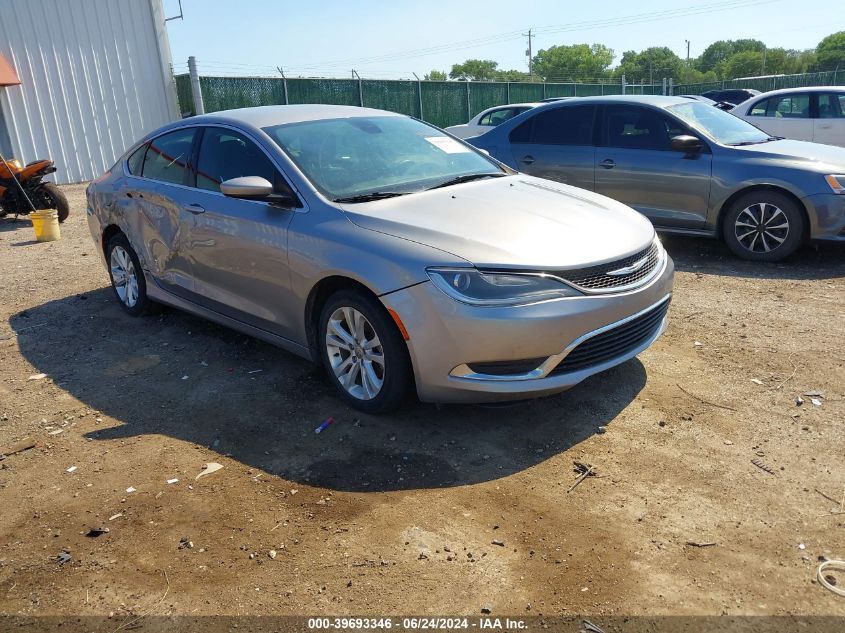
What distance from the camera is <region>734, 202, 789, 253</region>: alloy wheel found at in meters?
6.64

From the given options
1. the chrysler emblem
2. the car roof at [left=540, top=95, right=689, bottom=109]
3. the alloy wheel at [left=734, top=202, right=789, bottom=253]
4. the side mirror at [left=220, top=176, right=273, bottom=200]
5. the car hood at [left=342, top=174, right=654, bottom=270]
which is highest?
the car roof at [left=540, top=95, right=689, bottom=109]

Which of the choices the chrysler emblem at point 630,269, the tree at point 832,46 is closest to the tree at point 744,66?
the tree at point 832,46

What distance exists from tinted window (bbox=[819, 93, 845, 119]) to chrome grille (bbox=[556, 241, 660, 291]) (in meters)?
9.79

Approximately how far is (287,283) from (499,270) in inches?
54.2

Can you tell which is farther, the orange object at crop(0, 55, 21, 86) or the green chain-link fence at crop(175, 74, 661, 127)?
the green chain-link fence at crop(175, 74, 661, 127)

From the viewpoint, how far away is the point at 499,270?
339 cm

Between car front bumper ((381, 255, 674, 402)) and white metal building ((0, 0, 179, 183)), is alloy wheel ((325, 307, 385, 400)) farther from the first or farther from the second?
white metal building ((0, 0, 179, 183))

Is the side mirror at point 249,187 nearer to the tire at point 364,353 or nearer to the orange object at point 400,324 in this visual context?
the tire at point 364,353

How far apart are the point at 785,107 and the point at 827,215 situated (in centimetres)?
650

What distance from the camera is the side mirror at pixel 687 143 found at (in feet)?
22.9

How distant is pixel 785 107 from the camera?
11.8 m

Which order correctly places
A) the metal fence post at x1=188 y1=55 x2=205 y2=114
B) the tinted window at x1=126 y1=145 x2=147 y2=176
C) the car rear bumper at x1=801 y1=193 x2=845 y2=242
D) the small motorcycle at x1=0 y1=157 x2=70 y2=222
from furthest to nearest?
the metal fence post at x1=188 y1=55 x2=205 y2=114 < the small motorcycle at x1=0 y1=157 x2=70 y2=222 < the car rear bumper at x1=801 y1=193 x2=845 y2=242 < the tinted window at x1=126 y1=145 x2=147 y2=176

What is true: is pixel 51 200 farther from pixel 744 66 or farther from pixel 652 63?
pixel 652 63

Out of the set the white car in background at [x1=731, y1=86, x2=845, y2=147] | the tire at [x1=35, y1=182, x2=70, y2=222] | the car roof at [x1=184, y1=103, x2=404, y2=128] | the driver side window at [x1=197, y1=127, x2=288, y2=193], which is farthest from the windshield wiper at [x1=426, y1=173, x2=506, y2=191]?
the white car in background at [x1=731, y1=86, x2=845, y2=147]
